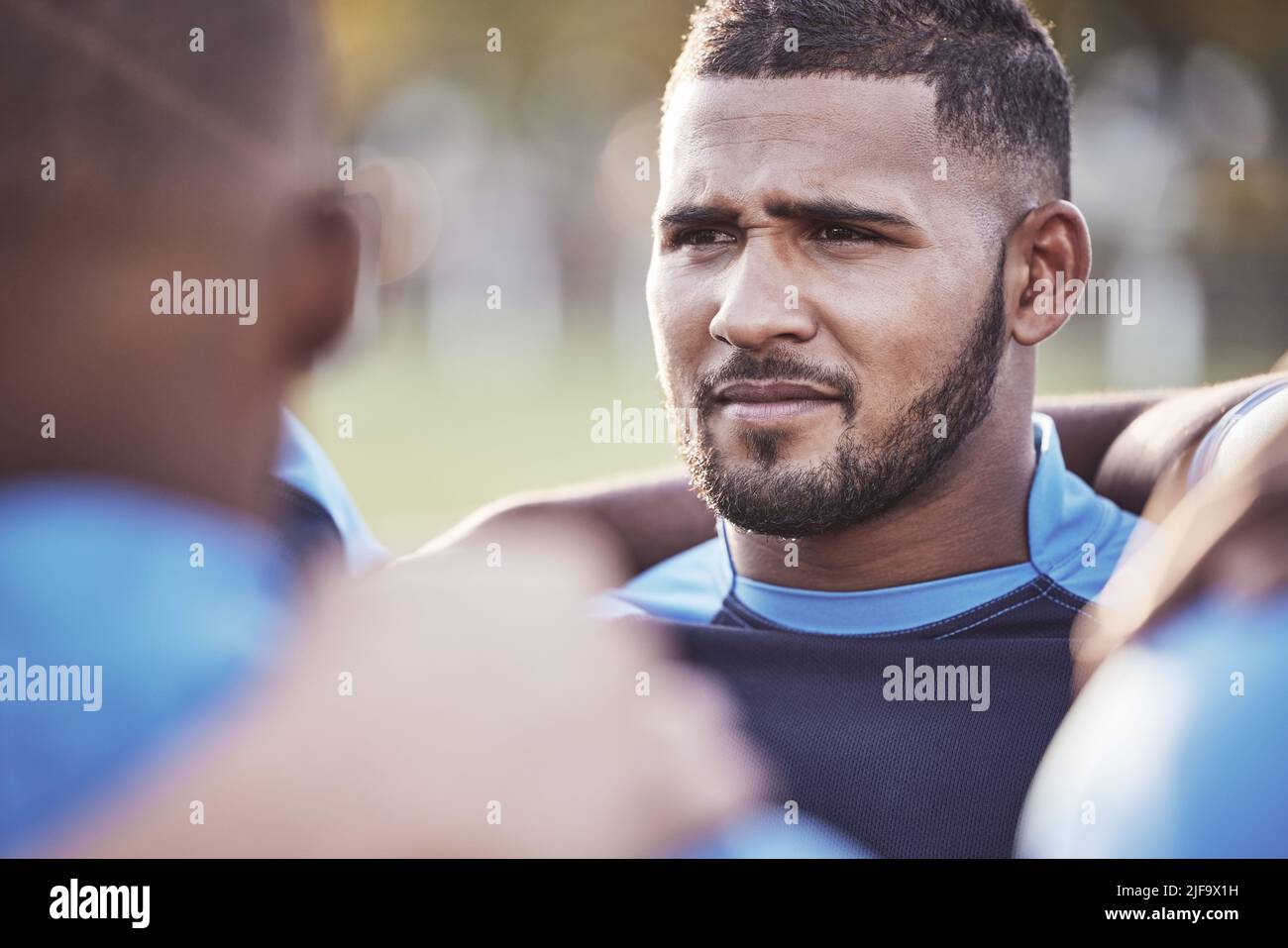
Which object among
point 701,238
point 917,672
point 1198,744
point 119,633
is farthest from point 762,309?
point 119,633

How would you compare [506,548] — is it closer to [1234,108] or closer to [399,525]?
[399,525]

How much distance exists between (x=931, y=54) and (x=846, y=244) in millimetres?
340

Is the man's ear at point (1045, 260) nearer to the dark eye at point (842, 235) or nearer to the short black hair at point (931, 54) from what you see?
the short black hair at point (931, 54)

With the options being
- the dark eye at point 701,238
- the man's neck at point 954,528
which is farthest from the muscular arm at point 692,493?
the dark eye at point 701,238

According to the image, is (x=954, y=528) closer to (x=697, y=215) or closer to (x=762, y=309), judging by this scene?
(x=762, y=309)

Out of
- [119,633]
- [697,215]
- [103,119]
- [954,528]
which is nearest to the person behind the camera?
[119,633]

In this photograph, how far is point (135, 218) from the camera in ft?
4.58

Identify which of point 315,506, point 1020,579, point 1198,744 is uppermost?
point 315,506

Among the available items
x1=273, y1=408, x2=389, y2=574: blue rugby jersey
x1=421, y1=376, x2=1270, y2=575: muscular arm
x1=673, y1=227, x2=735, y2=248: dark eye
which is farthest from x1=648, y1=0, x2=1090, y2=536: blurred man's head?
x1=273, y1=408, x2=389, y2=574: blue rugby jersey

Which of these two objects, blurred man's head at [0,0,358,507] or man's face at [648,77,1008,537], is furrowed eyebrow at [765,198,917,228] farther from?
blurred man's head at [0,0,358,507]
